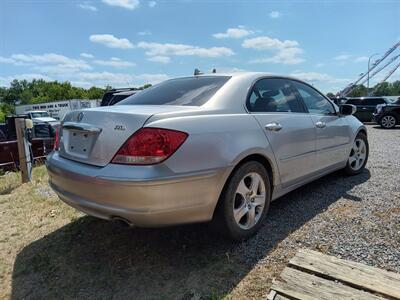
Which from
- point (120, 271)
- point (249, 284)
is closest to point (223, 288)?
point (249, 284)

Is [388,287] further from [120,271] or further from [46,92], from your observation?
[46,92]

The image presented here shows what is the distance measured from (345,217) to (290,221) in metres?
0.56

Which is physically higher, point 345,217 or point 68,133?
point 68,133

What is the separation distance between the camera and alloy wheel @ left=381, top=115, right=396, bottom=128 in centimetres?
1526

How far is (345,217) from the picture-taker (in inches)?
133

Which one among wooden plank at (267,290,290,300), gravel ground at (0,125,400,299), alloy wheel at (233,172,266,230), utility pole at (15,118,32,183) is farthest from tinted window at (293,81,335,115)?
utility pole at (15,118,32,183)

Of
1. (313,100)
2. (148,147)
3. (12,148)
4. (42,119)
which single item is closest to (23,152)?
(12,148)

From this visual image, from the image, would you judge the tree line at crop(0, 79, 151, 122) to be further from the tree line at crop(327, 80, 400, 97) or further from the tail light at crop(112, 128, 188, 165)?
the tail light at crop(112, 128, 188, 165)

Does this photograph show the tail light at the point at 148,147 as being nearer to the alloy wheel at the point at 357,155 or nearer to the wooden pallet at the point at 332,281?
the wooden pallet at the point at 332,281

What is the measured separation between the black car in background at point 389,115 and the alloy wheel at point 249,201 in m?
14.7

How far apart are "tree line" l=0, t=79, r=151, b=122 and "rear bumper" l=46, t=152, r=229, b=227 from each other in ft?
259

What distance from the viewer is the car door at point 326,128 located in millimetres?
3957

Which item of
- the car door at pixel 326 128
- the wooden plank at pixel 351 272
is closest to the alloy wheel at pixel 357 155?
the car door at pixel 326 128

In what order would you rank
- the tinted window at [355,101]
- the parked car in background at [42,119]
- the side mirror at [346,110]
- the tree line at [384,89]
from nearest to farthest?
1. the side mirror at [346,110]
2. the parked car in background at [42,119]
3. the tinted window at [355,101]
4. the tree line at [384,89]
